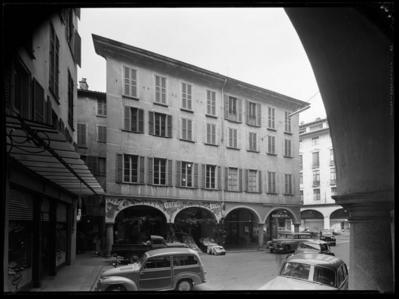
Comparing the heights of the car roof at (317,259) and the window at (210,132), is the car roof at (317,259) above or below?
below

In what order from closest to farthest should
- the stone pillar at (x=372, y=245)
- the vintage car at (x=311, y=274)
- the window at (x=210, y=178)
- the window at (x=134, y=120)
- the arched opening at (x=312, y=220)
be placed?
the stone pillar at (x=372, y=245) → the vintage car at (x=311, y=274) → the window at (x=134, y=120) → the window at (x=210, y=178) → the arched opening at (x=312, y=220)

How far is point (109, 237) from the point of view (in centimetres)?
652

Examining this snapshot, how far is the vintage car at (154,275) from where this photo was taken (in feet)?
17.1

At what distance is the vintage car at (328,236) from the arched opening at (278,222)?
655 mm

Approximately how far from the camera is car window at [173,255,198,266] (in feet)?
17.8

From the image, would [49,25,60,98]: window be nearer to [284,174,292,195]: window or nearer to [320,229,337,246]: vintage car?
[284,174,292,195]: window

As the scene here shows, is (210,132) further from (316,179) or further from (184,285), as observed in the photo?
(316,179)

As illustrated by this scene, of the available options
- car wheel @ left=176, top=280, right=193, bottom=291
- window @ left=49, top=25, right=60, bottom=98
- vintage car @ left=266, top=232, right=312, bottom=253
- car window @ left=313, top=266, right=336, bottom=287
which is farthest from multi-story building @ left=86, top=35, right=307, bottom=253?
window @ left=49, top=25, right=60, bottom=98

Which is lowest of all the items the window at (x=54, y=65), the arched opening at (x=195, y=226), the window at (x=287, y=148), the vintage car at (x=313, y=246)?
the vintage car at (x=313, y=246)

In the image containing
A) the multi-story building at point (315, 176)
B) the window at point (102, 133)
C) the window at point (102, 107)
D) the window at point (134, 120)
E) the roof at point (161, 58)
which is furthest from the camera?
the multi-story building at point (315, 176)

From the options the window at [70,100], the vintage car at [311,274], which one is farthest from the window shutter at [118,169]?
the vintage car at [311,274]

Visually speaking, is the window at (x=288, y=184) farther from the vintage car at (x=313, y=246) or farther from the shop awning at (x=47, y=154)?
the shop awning at (x=47, y=154)

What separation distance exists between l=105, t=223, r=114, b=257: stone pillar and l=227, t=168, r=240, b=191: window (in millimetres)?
2388

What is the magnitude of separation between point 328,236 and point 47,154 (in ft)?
18.4
